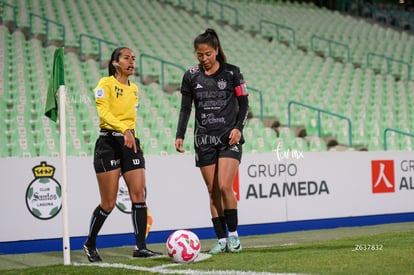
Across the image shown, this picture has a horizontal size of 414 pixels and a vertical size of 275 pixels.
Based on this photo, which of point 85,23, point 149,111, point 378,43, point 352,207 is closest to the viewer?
point 352,207

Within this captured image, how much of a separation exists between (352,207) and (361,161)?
743 mm

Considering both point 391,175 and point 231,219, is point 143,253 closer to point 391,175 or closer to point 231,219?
point 231,219

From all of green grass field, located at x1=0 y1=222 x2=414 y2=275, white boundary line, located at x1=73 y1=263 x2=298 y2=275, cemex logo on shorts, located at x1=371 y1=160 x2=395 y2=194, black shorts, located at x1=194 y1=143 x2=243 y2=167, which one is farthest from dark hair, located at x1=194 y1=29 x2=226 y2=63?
cemex logo on shorts, located at x1=371 y1=160 x2=395 y2=194

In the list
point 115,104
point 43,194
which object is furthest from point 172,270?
point 43,194

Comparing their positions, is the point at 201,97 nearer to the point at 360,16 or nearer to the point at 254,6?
the point at 254,6

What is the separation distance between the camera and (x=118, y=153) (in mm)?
7457

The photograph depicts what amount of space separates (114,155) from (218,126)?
997mm

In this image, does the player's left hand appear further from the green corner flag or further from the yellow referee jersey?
the green corner flag

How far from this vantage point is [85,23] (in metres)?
20.3

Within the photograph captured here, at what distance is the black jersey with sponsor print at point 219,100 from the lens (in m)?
7.53

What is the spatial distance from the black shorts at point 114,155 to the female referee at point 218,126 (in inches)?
19.5

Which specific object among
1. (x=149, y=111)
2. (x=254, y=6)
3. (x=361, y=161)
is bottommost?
(x=361, y=161)

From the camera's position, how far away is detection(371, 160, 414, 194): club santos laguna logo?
505 inches

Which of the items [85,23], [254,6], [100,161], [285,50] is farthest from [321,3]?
[100,161]
